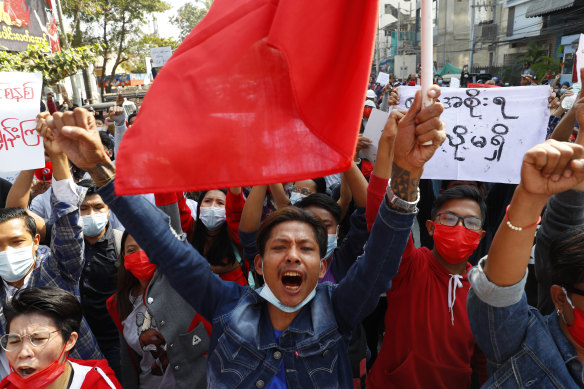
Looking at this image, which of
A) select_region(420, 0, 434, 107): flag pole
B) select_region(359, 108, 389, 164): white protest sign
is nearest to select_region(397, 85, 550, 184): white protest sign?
select_region(359, 108, 389, 164): white protest sign

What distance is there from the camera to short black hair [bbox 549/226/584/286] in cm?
148

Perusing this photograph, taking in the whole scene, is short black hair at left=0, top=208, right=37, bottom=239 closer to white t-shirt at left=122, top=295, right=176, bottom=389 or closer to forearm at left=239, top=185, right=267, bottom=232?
white t-shirt at left=122, top=295, right=176, bottom=389

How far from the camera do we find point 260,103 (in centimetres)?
143

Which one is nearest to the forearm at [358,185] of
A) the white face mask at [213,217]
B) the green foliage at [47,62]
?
the white face mask at [213,217]

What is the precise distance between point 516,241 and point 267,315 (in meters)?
1.00

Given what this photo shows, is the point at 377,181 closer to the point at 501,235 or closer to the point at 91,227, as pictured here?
the point at 501,235

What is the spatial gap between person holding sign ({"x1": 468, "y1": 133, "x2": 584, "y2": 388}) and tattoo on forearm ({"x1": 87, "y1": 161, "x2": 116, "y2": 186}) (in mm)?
1366

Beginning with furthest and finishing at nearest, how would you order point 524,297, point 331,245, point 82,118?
point 331,245, point 82,118, point 524,297

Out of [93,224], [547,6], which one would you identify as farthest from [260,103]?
[547,6]

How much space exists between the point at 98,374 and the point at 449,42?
47.5 meters

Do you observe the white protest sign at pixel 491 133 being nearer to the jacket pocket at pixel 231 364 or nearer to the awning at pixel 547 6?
the jacket pocket at pixel 231 364

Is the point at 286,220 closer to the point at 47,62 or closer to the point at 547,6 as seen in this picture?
the point at 47,62

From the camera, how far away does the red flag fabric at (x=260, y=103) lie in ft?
4.41

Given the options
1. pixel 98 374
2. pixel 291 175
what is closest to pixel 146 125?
pixel 291 175
